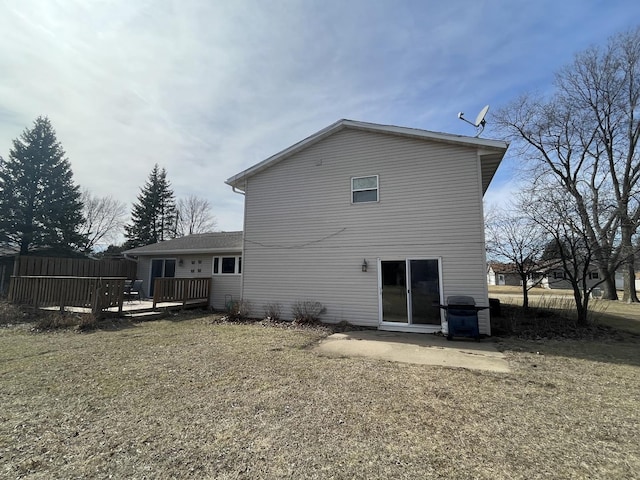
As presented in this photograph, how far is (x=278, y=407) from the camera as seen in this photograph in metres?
3.66

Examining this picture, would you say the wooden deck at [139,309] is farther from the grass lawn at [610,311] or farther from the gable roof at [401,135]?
the grass lawn at [610,311]

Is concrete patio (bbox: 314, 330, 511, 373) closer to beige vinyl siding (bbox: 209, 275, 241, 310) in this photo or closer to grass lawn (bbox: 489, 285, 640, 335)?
grass lawn (bbox: 489, 285, 640, 335)

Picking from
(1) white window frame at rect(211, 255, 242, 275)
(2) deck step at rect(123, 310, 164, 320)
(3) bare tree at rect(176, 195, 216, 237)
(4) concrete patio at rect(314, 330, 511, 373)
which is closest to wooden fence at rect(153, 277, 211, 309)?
(2) deck step at rect(123, 310, 164, 320)

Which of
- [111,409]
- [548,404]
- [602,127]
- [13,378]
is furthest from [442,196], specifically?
[602,127]

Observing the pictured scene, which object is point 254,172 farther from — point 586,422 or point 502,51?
point 586,422

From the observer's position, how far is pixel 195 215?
39.8 metres

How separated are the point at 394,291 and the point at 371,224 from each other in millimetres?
2136

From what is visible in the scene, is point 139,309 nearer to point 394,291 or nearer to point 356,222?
point 356,222

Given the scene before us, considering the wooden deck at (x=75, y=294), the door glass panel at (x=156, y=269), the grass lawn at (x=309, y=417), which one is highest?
the door glass panel at (x=156, y=269)

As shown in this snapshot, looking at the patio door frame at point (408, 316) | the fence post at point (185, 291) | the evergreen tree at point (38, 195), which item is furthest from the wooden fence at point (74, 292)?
the evergreen tree at point (38, 195)

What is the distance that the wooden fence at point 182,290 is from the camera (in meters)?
11.2

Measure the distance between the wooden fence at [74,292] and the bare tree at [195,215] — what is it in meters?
29.4

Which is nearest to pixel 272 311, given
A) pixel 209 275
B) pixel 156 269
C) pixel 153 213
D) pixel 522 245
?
pixel 209 275

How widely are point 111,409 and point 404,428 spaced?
3450 mm
